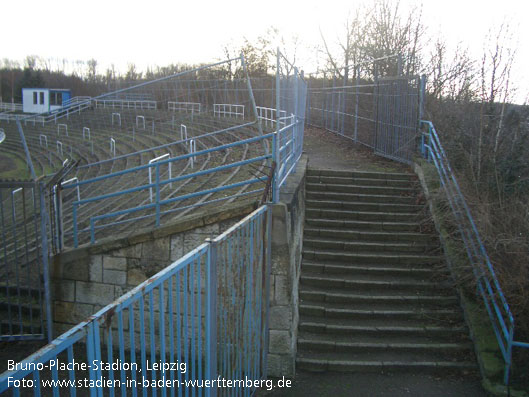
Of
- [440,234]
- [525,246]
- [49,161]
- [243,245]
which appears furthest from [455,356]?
[49,161]

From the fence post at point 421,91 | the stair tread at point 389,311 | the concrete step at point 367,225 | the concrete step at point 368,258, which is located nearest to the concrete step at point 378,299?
the stair tread at point 389,311

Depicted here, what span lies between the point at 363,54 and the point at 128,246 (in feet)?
56.0

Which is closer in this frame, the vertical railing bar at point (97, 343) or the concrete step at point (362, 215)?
the vertical railing bar at point (97, 343)

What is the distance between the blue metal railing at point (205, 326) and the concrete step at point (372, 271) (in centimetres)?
251

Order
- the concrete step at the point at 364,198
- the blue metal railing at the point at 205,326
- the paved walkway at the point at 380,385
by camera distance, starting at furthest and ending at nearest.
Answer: the concrete step at the point at 364,198 → the paved walkway at the point at 380,385 → the blue metal railing at the point at 205,326

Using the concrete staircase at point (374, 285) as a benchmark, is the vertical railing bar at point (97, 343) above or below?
above

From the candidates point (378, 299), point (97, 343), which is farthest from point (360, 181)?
point (97, 343)

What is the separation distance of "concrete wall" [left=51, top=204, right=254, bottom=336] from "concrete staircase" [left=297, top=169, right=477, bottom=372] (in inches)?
80.2

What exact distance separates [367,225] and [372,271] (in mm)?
1114

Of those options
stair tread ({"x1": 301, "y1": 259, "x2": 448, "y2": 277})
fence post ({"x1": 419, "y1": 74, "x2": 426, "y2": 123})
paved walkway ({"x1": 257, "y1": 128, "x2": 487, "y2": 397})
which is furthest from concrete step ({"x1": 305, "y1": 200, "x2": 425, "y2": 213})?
paved walkway ({"x1": 257, "y1": 128, "x2": 487, "y2": 397})

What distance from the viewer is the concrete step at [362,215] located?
27.7ft

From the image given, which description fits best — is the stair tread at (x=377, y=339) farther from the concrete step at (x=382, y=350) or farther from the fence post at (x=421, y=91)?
the fence post at (x=421, y=91)

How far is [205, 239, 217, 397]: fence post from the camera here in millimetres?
3008

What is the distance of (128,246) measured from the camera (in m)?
6.00
